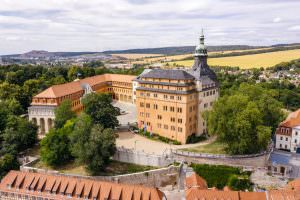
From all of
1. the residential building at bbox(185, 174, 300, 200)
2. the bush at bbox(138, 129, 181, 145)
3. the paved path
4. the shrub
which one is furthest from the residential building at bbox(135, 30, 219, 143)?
the residential building at bbox(185, 174, 300, 200)

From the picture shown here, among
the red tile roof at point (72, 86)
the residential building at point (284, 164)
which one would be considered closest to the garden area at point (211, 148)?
the residential building at point (284, 164)

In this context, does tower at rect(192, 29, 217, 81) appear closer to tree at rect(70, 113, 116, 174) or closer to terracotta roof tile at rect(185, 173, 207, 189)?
tree at rect(70, 113, 116, 174)

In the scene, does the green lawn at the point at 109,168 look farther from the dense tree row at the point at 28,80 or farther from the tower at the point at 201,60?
the dense tree row at the point at 28,80

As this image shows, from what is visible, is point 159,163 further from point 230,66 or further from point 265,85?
point 230,66

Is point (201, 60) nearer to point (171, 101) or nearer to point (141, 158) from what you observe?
point (171, 101)

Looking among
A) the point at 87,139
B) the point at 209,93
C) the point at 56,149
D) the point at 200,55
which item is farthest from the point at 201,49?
the point at 56,149

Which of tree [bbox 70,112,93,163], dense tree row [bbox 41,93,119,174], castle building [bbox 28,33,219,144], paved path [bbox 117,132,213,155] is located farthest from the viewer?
castle building [bbox 28,33,219,144]
